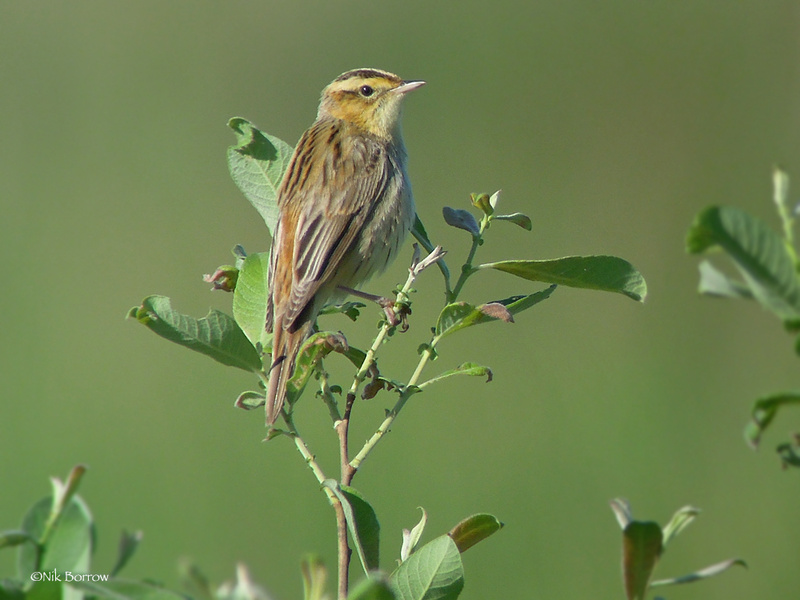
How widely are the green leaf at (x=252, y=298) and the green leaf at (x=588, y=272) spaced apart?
0.40 m

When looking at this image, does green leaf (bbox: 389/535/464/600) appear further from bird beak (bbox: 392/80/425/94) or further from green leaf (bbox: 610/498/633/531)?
bird beak (bbox: 392/80/425/94)

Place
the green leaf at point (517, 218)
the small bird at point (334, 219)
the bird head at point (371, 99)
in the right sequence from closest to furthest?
the green leaf at point (517, 218), the small bird at point (334, 219), the bird head at point (371, 99)

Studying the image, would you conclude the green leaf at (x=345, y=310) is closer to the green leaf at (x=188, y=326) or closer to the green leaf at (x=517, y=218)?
the green leaf at (x=517, y=218)

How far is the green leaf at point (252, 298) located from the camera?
62.6 inches

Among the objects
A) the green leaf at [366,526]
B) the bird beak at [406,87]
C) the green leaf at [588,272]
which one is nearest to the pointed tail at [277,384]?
the green leaf at [366,526]

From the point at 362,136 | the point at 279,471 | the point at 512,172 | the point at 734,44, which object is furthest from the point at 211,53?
the point at 362,136

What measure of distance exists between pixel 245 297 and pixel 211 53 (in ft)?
29.2

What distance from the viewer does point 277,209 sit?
75.5 inches

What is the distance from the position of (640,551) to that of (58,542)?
590 millimetres

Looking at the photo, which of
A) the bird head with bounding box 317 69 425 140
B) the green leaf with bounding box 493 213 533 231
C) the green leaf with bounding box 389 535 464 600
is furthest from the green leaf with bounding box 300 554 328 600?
the bird head with bounding box 317 69 425 140

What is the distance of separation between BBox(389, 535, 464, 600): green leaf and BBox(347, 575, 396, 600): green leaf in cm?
15

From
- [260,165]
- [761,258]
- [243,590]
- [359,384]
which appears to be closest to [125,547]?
[243,590]

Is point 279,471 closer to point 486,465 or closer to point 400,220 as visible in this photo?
point 486,465

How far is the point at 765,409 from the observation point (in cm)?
80
